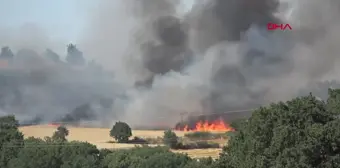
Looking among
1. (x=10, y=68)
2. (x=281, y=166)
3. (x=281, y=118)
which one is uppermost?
(x=10, y=68)

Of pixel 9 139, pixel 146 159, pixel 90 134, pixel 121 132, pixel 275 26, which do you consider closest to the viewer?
pixel 146 159

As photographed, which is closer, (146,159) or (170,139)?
(146,159)

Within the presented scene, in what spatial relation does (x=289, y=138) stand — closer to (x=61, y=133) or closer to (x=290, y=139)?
(x=290, y=139)

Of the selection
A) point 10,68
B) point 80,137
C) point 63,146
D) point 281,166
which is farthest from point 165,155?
point 10,68

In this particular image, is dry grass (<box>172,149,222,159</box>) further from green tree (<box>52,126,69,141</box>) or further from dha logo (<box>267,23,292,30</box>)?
dha logo (<box>267,23,292,30</box>)

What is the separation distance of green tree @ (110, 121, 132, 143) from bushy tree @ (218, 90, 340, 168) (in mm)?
17402

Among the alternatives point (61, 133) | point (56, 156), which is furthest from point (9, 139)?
point (56, 156)

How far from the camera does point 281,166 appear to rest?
1493 cm

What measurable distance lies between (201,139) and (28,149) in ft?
33.3

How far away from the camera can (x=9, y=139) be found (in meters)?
30.9

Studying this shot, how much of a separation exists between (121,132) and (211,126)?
5932 millimetres

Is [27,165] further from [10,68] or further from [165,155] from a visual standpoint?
[10,68]

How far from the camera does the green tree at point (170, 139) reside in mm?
31438

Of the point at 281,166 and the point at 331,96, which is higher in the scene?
the point at 331,96
